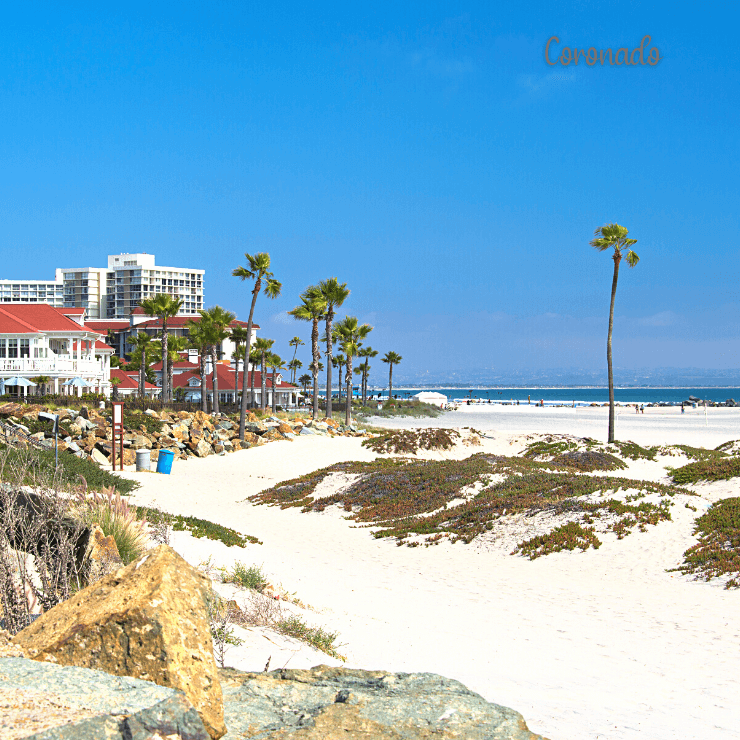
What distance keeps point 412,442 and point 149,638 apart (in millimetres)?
30077

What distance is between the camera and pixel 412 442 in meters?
33.9

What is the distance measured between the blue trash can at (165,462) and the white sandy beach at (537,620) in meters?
7.74

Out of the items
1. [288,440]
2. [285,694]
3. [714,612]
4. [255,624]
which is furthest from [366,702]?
[288,440]

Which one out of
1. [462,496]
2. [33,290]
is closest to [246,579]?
[462,496]

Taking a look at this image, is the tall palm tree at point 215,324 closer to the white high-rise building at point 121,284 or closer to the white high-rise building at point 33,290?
the white high-rise building at point 121,284

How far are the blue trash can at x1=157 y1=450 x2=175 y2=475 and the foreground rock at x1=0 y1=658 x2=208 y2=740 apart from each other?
24822mm

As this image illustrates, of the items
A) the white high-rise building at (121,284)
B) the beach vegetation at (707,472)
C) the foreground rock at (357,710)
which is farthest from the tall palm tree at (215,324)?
the white high-rise building at (121,284)

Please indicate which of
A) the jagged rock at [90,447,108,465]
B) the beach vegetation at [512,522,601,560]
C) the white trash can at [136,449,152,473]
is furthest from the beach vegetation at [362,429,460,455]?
the beach vegetation at [512,522,601,560]

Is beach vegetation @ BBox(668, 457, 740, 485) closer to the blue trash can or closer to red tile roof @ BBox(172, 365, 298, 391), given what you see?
the blue trash can

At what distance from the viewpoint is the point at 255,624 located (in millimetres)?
7918

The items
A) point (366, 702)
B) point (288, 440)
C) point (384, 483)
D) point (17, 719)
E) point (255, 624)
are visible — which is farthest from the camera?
point (288, 440)

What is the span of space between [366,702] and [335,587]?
759 centimetres

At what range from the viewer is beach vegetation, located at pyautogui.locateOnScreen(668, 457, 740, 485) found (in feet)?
69.4

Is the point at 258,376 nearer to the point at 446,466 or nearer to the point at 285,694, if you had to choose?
the point at 446,466
